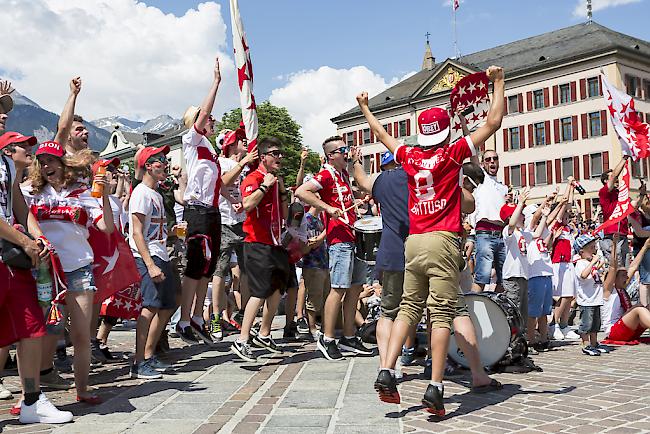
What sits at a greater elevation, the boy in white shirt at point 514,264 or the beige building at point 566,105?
the beige building at point 566,105

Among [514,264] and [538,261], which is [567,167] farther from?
[514,264]

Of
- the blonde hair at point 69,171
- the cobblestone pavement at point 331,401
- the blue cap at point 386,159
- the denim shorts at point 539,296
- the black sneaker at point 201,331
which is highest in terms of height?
the blue cap at point 386,159

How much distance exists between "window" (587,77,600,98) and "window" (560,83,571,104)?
1.75 metres

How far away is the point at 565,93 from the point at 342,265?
160ft

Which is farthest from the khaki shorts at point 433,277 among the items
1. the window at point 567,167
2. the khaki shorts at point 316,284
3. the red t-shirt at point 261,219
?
the window at point 567,167

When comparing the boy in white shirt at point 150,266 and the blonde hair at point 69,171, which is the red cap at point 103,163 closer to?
the blonde hair at point 69,171

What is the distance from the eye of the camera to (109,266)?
6324 millimetres

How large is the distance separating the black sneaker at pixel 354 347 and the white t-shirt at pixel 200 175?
212 centimetres

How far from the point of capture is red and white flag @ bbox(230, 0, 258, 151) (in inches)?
320

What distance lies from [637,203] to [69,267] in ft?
28.3

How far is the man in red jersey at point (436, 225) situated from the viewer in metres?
4.96

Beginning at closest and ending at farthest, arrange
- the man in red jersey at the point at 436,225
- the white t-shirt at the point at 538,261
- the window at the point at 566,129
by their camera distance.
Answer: the man in red jersey at the point at 436,225 → the white t-shirt at the point at 538,261 → the window at the point at 566,129

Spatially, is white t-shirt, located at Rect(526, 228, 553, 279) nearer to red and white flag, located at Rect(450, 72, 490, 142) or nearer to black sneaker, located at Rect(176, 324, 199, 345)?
red and white flag, located at Rect(450, 72, 490, 142)

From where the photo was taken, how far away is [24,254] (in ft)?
14.9
